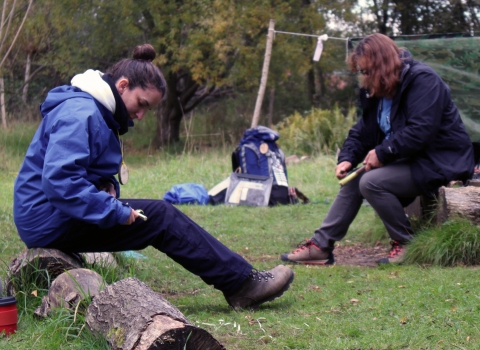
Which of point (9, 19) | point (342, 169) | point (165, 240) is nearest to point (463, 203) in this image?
point (342, 169)

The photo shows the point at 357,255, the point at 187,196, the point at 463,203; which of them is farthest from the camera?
the point at 187,196

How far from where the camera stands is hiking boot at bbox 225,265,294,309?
12.4 feet

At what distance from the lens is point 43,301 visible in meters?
3.52

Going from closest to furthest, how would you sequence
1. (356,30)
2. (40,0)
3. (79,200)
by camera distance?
1. (79,200)
2. (40,0)
3. (356,30)

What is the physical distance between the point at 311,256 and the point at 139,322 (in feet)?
8.85

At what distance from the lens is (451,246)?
Answer: 189 inches

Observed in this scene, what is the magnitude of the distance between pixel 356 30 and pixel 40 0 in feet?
36.1

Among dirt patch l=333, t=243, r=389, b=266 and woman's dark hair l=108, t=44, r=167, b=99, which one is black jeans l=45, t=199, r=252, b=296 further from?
dirt patch l=333, t=243, r=389, b=266

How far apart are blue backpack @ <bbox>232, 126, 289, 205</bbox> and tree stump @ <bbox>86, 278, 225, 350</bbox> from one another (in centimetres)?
559

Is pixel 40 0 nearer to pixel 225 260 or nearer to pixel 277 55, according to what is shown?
A: pixel 277 55

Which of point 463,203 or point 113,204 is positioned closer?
point 113,204

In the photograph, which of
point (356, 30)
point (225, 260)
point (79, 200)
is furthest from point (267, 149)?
point (356, 30)

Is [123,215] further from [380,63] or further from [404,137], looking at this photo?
[380,63]

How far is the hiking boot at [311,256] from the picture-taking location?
5.30m
